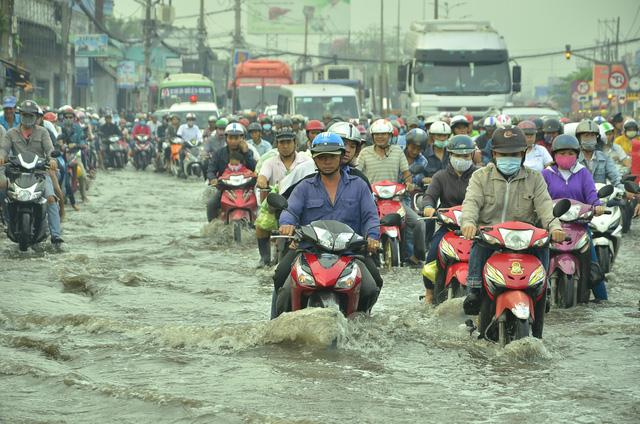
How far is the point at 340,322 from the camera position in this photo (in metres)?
8.51

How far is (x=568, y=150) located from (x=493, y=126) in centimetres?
689

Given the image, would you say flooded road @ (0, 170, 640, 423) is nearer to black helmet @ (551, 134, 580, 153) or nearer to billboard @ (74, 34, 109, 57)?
black helmet @ (551, 134, 580, 153)

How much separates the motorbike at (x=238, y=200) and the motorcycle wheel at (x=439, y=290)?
18.0ft

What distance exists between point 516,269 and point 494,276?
149 mm

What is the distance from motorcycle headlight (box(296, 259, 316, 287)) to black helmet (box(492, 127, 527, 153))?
63.6 inches

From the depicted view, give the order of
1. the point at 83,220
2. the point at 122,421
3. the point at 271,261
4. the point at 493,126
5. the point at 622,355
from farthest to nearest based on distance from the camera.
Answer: the point at 83,220, the point at 493,126, the point at 271,261, the point at 622,355, the point at 122,421

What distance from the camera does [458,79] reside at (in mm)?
32250

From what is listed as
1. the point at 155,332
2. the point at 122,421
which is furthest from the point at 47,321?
the point at 122,421

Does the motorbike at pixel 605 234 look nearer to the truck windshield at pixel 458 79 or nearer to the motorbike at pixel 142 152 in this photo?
the truck windshield at pixel 458 79

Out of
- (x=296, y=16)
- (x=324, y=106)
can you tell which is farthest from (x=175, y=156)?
(x=296, y=16)

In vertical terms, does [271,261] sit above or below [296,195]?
below

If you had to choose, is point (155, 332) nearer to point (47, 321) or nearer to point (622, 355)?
point (47, 321)

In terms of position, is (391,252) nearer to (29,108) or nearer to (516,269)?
(29,108)

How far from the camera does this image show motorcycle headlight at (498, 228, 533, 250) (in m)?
8.27
